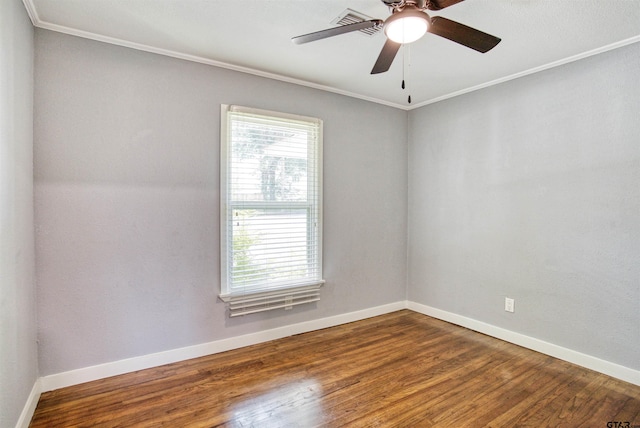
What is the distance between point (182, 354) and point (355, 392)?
4.62 feet

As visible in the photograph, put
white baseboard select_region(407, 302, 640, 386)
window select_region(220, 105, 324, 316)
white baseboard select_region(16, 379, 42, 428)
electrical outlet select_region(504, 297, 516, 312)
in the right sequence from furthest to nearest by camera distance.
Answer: electrical outlet select_region(504, 297, 516, 312), window select_region(220, 105, 324, 316), white baseboard select_region(407, 302, 640, 386), white baseboard select_region(16, 379, 42, 428)

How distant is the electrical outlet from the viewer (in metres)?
3.10

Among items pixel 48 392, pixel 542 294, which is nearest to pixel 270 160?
pixel 48 392

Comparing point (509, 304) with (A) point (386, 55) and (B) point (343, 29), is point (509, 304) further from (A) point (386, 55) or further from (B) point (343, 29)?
(B) point (343, 29)

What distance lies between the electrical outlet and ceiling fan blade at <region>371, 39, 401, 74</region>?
2.39 m

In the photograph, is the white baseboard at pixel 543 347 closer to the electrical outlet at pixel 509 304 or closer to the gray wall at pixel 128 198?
the electrical outlet at pixel 509 304

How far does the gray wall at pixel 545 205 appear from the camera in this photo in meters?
2.46

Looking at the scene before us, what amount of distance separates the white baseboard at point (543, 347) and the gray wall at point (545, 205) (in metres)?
0.05

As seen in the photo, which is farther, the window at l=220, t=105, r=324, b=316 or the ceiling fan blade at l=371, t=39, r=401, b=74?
the window at l=220, t=105, r=324, b=316

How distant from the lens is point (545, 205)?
287cm

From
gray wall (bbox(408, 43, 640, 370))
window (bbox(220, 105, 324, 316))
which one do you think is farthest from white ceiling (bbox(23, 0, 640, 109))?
window (bbox(220, 105, 324, 316))

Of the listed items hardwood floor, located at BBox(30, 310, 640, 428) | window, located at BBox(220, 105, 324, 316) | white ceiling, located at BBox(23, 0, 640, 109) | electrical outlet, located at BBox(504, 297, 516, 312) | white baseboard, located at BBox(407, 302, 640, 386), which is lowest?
hardwood floor, located at BBox(30, 310, 640, 428)

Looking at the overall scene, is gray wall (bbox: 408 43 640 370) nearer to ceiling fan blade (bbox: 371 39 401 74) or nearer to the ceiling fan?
the ceiling fan

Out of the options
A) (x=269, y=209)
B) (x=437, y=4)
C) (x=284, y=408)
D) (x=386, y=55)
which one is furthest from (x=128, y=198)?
(x=437, y=4)
